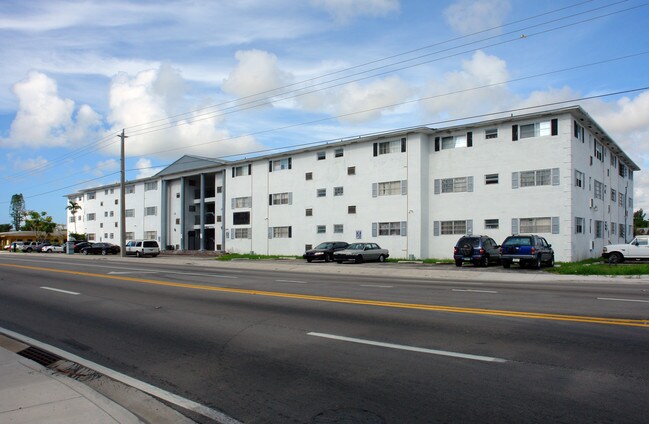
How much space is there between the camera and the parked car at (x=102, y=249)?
57156 millimetres

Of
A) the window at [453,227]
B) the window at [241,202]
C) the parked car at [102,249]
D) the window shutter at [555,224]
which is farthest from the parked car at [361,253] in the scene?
the parked car at [102,249]

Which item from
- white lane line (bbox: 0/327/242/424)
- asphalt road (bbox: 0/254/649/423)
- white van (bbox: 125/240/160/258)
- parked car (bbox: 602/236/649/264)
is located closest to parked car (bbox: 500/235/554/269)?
parked car (bbox: 602/236/649/264)

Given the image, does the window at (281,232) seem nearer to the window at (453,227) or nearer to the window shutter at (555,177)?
the window at (453,227)

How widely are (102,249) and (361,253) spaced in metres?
36.9

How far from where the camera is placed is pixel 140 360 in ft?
23.5

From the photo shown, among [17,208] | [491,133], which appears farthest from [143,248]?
[17,208]

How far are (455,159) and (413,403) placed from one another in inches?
1293

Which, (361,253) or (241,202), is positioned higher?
(241,202)

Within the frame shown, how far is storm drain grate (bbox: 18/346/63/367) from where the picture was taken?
7.24 metres

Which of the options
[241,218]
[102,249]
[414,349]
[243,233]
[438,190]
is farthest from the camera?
[102,249]

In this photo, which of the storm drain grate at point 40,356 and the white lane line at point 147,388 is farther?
the storm drain grate at point 40,356

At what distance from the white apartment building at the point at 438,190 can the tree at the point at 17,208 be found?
135m

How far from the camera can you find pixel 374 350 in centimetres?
715

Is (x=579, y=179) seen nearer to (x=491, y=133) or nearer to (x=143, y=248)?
(x=491, y=133)
